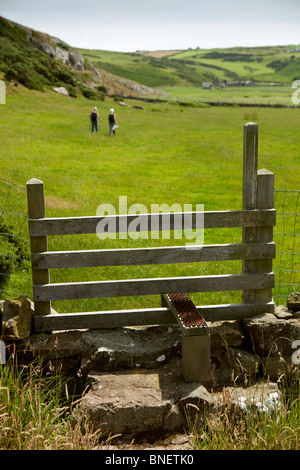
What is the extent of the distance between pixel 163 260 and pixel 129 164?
61.1ft

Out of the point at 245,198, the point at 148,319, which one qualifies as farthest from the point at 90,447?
the point at 245,198

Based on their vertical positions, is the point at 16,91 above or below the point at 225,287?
above

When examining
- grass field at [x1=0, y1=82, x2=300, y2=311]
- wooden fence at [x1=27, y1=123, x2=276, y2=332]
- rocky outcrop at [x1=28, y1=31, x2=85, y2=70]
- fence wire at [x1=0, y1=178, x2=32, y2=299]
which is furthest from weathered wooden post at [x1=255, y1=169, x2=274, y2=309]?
rocky outcrop at [x1=28, y1=31, x2=85, y2=70]

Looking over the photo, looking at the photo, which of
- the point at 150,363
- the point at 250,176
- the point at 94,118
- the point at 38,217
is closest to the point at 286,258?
the point at 250,176

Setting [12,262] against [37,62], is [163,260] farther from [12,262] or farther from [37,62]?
[37,62]

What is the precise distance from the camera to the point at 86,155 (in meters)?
26.6

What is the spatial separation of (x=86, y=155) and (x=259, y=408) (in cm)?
2201

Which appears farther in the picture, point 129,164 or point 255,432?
point 129,164

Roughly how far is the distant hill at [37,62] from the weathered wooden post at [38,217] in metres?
42.9

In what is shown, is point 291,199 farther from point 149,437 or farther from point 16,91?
point 16,91

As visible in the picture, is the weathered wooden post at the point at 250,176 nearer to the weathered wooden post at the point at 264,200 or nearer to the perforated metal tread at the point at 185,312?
the weathered wooden post at the point at 264,200

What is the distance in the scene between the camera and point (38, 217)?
6859mm

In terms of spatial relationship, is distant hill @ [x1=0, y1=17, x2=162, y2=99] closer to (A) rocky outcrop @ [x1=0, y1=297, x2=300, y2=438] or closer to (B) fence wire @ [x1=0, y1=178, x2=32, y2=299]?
(B) fence wire @ [x1=0, y1=178, x2=32, y2=299]

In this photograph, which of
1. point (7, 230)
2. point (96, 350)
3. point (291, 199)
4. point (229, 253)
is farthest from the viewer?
point (291, 199)
